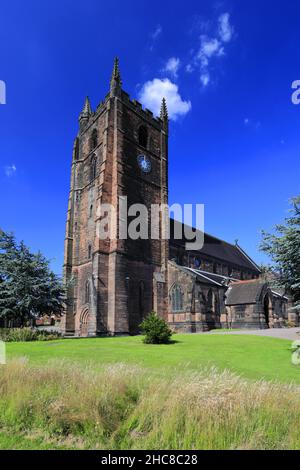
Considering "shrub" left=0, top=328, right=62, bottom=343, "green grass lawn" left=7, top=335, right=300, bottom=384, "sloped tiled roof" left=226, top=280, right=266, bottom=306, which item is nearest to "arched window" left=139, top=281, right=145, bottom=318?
"sloped tiled roof" left=226, top=280, right=266, bottom=306

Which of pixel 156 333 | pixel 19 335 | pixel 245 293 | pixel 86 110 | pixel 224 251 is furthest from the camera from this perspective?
pixel 224 251

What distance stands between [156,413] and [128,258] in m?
26.2

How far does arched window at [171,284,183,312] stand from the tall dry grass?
89.4 feet

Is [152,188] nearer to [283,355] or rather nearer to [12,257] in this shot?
[12,257]

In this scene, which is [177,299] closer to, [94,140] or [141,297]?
[141,297]

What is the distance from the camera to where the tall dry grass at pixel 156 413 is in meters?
5.17

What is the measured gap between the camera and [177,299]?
112 feet

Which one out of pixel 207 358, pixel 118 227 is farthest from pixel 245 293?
pixel 207 358

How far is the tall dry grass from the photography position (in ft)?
17.0

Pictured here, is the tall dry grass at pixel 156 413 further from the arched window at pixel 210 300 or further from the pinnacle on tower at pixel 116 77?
the pinnacle on tower at pixel 116 77

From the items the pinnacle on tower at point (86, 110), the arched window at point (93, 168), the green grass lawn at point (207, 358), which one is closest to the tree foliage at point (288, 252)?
the green grass lawn at point (207, 358)

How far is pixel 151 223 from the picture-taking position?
119ft
